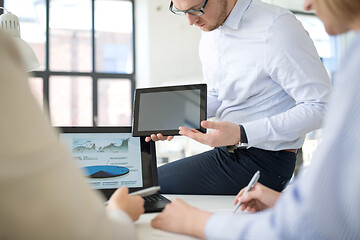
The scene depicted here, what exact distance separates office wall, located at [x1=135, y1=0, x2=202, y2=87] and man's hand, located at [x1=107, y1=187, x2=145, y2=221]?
632 cm

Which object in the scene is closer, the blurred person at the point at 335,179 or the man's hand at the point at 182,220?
the blurred person at the point at 335,179

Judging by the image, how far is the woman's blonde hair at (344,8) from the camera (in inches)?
24.8

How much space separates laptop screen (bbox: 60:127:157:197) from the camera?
1361mm

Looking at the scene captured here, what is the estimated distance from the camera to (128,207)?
85 cm

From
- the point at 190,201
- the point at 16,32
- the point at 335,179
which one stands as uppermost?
the point at 16,32

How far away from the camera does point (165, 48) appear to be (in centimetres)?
727

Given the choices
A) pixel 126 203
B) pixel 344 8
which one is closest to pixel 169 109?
pixel 126 203

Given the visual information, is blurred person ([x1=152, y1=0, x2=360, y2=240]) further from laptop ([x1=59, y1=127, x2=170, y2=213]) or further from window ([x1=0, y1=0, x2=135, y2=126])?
window ([x1=0, y1=0, x2=135, y2=126])

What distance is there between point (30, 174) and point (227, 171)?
1210 millimetres

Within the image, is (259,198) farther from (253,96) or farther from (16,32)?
(16,32)

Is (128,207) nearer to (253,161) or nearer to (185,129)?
(185,129)

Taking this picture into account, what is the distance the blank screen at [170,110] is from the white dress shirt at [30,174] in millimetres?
919

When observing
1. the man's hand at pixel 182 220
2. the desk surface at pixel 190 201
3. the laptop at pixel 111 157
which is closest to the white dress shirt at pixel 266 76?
the desk surface at pixel 190 201

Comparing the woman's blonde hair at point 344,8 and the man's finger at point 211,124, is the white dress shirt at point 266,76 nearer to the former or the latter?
the man's finger at point 211,124
